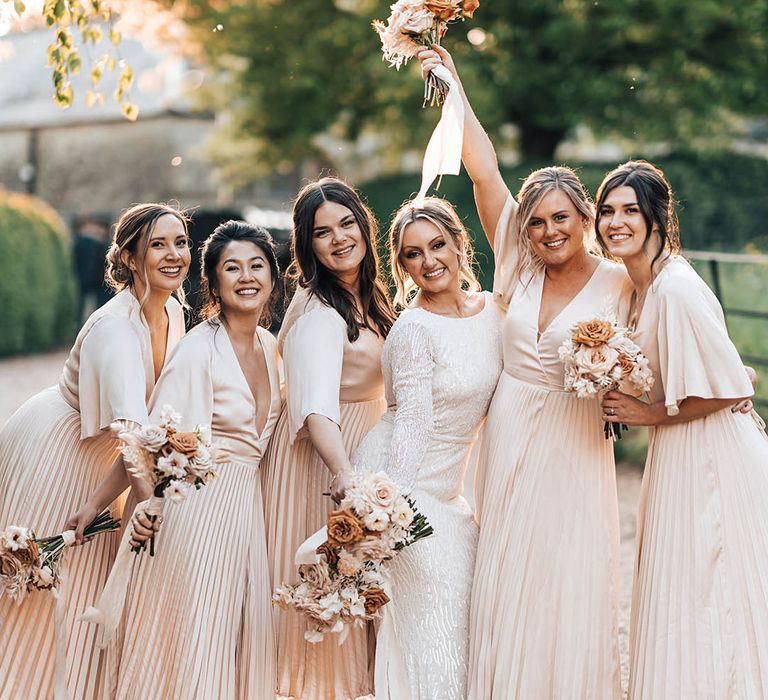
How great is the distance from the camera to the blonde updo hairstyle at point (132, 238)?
483 cm

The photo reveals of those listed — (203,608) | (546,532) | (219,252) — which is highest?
(219,252)

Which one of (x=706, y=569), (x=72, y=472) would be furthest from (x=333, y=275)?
(x=706, y=569)

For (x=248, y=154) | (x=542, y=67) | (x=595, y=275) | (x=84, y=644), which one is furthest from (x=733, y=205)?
(x=84, y=644)

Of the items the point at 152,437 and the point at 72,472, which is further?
the point at 72,472

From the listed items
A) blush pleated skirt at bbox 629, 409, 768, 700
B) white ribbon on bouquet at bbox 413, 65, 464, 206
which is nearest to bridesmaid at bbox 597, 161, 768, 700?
blush pleated skirt at bbox 629, 409, 768, 700

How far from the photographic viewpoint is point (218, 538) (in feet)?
15.2

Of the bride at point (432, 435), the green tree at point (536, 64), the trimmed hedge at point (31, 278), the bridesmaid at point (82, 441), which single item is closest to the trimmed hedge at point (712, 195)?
the green tree at point (536, 64)

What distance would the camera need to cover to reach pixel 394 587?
4453 mm

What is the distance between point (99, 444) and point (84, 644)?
87cm

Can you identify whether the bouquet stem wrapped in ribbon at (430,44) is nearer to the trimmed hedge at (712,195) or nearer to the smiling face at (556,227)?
the smiling face at (556,227)

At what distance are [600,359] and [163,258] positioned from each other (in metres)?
1.95

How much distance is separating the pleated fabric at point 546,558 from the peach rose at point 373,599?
51 cm

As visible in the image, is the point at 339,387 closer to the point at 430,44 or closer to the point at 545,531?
the point at 545,531

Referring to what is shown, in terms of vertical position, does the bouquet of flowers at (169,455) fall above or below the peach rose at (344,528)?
above
